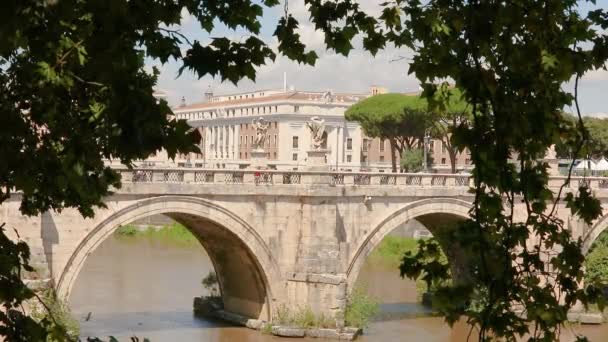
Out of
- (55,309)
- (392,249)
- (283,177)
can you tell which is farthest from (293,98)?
(55,309)

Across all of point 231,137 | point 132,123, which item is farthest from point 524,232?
point 231,137

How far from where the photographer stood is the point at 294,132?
83.7 metres

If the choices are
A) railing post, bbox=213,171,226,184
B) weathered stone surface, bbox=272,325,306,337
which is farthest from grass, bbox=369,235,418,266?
railing post, bbox=213,171,226,184

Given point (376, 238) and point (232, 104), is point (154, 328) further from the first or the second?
point (232, 104)

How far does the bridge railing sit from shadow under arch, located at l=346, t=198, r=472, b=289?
20.4 inches

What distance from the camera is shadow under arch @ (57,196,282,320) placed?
2488cm

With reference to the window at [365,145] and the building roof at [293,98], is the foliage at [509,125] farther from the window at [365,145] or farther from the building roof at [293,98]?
the window at [365,145]

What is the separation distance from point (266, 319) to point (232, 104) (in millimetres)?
66860

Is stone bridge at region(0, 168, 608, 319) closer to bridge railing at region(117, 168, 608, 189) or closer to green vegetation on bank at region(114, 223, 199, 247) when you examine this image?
bridge railing at region(117, 168, 608, 189)

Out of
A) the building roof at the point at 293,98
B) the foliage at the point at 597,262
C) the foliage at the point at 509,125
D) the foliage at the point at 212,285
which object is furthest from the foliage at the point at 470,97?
the building roof at the point at 293,98

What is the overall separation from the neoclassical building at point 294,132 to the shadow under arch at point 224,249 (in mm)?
48790

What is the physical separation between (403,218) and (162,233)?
24565 millimetres

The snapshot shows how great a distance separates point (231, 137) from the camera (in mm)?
92312

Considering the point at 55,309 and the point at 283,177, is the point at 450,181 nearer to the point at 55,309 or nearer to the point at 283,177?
the point at 283,177
